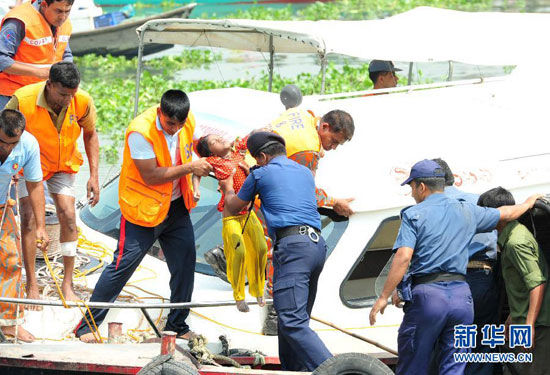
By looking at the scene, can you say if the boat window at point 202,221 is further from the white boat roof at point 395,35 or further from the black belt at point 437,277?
the white boat roof at point 395,35

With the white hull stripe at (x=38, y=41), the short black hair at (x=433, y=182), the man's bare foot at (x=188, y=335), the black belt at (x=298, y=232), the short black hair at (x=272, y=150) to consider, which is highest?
the white hull stripe at (x=38, y=41)

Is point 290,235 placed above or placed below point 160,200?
below

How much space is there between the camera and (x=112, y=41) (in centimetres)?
2686

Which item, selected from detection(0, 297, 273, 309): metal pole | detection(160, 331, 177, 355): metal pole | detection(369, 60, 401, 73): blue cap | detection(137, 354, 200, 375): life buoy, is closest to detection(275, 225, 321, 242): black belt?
detection(0, 297, 273, 309): metal pole

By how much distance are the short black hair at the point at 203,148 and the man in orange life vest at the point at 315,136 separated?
481 millimetres

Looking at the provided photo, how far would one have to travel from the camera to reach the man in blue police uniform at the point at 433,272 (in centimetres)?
675

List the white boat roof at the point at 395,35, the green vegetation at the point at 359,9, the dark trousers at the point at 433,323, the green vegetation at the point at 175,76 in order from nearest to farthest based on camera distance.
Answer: the dark trousers at the point at 433,323 < the white boat roof at the point at 395,35 < the green vegetation at the point at 175,76 < the green vegetation at the point at 359,9

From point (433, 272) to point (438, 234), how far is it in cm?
24

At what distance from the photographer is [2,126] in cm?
707

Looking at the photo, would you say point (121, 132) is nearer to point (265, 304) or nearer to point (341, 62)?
point (341, 62)

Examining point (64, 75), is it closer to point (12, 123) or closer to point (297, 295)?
point (12, 123)

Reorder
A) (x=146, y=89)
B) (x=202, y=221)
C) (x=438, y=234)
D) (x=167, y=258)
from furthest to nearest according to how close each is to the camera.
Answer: (x=146, y=89) < (x=202, y=221) < (x=167, y=258) < (x=438, y=234)

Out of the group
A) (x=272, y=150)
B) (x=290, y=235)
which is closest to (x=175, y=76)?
(x=272, y=150)

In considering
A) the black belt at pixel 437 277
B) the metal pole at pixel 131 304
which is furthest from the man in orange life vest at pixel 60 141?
the black belt at pixel 437 277
